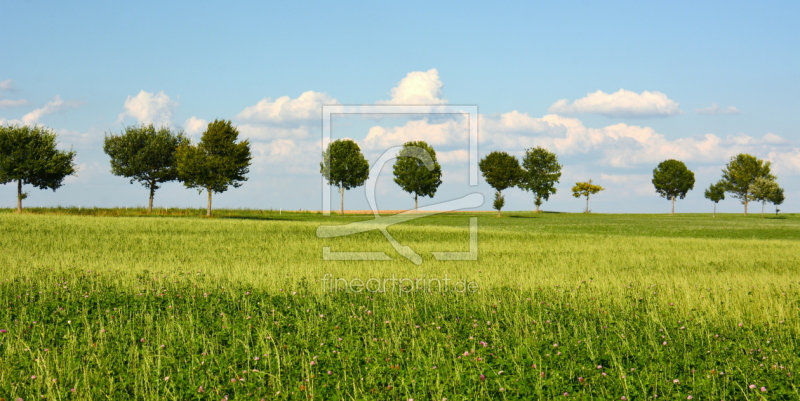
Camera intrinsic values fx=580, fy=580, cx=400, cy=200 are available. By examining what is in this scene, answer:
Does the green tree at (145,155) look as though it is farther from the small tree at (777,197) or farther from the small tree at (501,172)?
the small tree at (777,197)

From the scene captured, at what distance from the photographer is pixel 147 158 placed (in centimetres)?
7338

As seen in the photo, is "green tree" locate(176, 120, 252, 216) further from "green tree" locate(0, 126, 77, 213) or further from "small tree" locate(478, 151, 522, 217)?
"small tree" locate(478, 151, 522, 217)

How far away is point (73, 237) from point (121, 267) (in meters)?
13.4

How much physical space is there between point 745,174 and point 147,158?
99129 millimetres

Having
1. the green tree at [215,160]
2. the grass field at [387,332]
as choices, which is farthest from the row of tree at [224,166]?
the grass field at [387,332]

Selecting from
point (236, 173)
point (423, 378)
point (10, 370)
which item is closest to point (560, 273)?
point (423, 378)

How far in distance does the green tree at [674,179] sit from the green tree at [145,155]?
86.8 m

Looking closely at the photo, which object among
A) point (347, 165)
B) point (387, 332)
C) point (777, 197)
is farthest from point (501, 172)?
point (387, 332)

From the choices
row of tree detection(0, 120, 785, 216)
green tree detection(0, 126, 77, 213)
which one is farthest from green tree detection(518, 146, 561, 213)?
green tree detection(0, 126, 77, 213)

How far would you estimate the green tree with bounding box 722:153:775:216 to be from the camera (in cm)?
10438

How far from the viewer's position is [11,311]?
1209cm

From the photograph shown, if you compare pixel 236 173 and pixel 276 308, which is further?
pixel 236 173

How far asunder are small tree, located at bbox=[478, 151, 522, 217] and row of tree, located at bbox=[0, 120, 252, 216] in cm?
3849

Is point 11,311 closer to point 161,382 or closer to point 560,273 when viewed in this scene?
point 161,382
